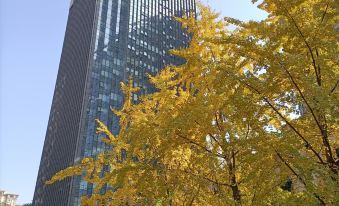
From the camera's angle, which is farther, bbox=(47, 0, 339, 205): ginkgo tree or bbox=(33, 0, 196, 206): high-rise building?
bbox=(33, 0, 196, 206): high-rise building

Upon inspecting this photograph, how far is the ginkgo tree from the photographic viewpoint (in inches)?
177

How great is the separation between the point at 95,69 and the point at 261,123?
69295 mm

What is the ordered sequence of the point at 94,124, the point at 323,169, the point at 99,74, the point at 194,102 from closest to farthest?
the point at 323,169 < the point at 194,102 < the point at 94,124 < the point at 99,74

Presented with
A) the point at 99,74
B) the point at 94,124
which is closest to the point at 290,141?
the point at 94,124

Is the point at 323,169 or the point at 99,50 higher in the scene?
the point at 99,50

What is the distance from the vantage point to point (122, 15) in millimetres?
80000

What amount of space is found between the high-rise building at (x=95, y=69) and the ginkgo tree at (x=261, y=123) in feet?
184

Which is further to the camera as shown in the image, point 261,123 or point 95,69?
point 95,69

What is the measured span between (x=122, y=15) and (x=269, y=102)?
79.0 metres

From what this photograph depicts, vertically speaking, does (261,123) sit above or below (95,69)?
below

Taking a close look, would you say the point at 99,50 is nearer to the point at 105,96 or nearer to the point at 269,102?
the point at 105,96

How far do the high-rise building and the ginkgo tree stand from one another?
55934mm

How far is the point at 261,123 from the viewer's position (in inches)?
204

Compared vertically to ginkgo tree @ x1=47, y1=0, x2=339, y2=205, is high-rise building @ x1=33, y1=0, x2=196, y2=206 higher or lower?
higher
